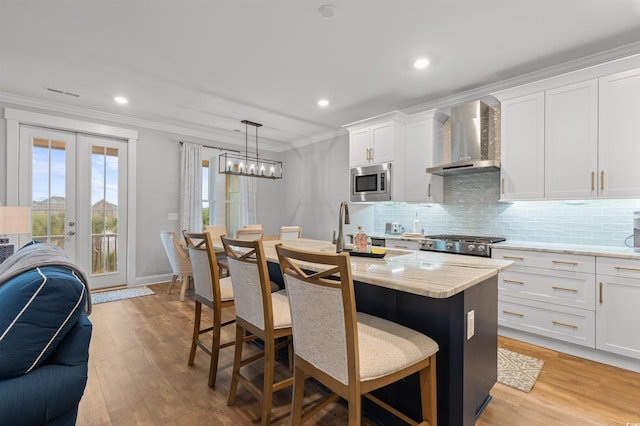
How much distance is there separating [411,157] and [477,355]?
2.85 meters

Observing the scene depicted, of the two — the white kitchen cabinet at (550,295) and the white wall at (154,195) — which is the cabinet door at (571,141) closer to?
the white kitchen cabinet at (550,295)

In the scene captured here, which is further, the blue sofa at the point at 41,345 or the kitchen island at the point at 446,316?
the kitchen island at the point at 446,316

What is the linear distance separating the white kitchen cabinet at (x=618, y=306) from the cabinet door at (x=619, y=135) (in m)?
0.63

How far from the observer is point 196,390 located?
6.73ft

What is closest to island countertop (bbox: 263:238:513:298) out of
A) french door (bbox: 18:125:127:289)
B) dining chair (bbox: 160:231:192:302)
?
dining chair (bbox: 160:231:192:302)

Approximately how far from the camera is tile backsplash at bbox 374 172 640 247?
2.86m

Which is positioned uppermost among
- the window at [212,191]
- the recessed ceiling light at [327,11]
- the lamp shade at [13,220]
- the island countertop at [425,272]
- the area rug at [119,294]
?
the recessed ceiling light at [327,11]

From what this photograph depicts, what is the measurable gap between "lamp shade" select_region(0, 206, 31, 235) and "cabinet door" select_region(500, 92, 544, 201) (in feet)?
15.5

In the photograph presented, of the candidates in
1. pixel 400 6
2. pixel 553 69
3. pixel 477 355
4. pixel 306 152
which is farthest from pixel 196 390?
pixel 306 152

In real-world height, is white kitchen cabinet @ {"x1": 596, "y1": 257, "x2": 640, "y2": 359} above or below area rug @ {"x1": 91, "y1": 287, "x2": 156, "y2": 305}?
above

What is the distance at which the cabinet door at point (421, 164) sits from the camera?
150 inches

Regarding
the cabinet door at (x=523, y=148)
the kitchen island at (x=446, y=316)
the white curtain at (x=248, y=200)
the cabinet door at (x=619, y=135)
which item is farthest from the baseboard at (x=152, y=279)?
the cabinet door at (x=619, y=135)

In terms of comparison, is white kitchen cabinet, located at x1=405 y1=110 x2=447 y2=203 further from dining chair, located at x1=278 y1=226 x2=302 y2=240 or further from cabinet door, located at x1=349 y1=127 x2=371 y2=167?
dining chair, located at x1=278 y1=226 x2=302 y2=240

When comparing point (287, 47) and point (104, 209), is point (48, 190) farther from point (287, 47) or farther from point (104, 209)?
point (287, 47)
